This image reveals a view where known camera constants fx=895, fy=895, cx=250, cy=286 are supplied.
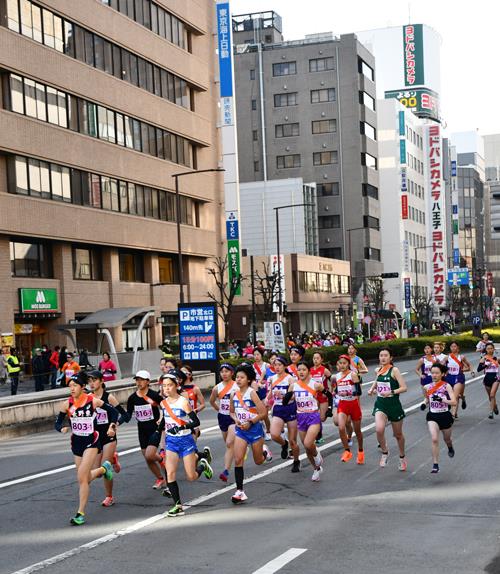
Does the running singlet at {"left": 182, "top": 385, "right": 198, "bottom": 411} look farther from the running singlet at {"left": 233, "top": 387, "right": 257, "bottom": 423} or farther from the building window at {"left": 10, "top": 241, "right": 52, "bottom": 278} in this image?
the building window at {"left": 10, "top": 241, "right": 52, "bottom": 278}

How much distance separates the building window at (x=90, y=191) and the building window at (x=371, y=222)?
42.1 metres

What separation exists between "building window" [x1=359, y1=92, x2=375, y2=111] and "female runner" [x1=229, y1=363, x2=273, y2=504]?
86431 mm

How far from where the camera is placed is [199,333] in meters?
28.6

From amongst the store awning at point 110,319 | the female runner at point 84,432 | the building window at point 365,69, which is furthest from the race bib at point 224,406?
the building window at point 365,69

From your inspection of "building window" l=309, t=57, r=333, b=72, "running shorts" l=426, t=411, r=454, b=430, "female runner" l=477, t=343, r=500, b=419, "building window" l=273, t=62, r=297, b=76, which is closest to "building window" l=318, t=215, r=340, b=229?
"building window" l=309, t=57, r=333, b=72

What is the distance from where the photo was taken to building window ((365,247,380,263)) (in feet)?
313

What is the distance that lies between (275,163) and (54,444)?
79.7 meters

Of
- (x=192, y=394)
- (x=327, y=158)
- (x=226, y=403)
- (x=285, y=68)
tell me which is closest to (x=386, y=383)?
(x=226, y=403)

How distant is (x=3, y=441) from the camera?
19672 mm

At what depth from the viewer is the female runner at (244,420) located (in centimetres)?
1104

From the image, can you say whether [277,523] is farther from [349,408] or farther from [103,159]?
[103,159]

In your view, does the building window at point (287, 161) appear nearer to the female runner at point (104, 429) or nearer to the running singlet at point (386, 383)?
the running singlet at point (386, 383)

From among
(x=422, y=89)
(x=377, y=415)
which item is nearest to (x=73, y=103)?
(x=377, y=415)

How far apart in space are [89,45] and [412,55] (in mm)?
109695
